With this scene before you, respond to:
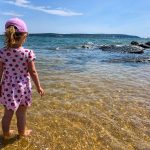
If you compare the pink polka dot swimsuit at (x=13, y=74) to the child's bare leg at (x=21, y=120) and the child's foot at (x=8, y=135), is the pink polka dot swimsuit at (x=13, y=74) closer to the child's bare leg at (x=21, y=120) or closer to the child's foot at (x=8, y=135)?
the child's bare leg at (x=21, y=120)

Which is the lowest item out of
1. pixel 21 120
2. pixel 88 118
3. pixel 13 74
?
pixel 88 118

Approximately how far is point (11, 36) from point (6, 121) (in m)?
1.50

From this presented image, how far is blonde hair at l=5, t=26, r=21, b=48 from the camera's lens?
4.59 meters

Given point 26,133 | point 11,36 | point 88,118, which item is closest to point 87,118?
point 88,118

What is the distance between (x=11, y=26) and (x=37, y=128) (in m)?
2.21

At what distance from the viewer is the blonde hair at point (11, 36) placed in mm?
4594

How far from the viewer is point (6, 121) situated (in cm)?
514

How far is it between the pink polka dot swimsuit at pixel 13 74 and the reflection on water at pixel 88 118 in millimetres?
848

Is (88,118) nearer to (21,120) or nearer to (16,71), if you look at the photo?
(21,120)

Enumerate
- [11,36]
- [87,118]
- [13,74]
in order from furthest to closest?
[87,118] → [13,74] → [11,36]

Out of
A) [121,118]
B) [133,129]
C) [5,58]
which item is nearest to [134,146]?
[133,129]

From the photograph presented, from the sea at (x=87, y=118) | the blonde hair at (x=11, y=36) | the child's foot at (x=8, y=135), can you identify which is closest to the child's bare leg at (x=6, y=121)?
the child's foot at (x=8, y=135)

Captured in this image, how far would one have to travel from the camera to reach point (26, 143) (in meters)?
5.25

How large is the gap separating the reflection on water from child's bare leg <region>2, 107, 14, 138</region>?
0.66 feet
